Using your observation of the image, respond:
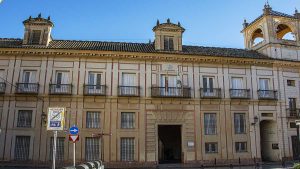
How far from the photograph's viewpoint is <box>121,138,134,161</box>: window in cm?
2325

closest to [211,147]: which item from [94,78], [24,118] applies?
[94,78]

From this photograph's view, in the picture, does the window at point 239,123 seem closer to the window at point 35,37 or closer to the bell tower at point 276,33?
the bell tower at point 276,33

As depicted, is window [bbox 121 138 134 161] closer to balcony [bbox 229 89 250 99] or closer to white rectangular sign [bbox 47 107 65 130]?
balcony [bbox 229 89 250 99]

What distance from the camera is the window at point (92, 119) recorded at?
23.4 metres

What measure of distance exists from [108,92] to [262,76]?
1474 centimetres

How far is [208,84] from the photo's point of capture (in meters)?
25.9

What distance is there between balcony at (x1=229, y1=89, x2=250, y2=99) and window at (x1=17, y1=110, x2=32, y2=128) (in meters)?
17.4

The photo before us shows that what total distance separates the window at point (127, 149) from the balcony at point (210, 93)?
24.3 ft

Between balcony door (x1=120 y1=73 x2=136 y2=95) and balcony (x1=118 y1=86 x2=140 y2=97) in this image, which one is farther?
balcony door (x1=120 y1=73 x2=136 y2=95)

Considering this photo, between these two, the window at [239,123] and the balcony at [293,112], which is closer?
the window at [239,123]

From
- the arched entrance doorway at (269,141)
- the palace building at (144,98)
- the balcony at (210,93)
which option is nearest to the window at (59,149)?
the palace building at (144,98)

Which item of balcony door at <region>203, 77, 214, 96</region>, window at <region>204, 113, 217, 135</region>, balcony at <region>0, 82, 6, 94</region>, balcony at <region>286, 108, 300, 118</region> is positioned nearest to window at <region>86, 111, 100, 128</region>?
balcony at <region>0, 82, 6, 94</region>

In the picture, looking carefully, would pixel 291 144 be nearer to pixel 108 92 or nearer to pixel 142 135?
pixel 142 135

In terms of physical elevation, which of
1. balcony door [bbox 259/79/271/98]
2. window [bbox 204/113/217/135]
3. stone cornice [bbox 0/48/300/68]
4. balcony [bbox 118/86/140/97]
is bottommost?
window [bbox 204/113/217/135]
